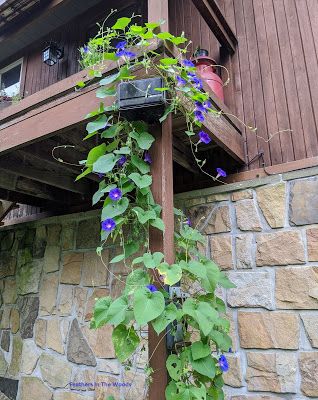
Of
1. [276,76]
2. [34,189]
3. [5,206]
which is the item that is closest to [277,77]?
[276,76]

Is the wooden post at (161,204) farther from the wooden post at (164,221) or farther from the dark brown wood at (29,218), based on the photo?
the dark brown wood at (29,218)

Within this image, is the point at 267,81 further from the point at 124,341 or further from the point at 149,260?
the point at 124,341

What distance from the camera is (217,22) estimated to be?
232 centimetres

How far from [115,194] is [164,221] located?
0.71 feet

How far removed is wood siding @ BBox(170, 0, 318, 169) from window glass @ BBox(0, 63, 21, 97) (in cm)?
294

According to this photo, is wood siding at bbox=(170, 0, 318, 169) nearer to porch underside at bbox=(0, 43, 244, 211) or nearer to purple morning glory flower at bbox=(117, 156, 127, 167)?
porch underside at bbox=(0, 43, 244, 211)

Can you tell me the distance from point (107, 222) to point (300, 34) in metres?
1.85

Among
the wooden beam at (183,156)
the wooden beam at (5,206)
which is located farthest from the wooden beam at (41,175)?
the wooden beam at (183,156)

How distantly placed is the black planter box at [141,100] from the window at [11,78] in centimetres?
337

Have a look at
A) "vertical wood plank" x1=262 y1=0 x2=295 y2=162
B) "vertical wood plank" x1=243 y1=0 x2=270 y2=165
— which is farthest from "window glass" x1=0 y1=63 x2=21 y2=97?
"vertical wood plank" x1=262 y1=0 x2=295 y2=162

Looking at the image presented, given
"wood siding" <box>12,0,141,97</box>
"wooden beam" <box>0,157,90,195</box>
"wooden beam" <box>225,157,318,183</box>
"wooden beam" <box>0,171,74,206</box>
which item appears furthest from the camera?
"wood siding" <box>12,0,141,97</box>

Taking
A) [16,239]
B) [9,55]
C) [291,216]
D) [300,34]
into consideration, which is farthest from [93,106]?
[9,55]

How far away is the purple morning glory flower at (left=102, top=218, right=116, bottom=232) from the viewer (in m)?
1.30

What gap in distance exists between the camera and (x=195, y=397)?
1.10m
